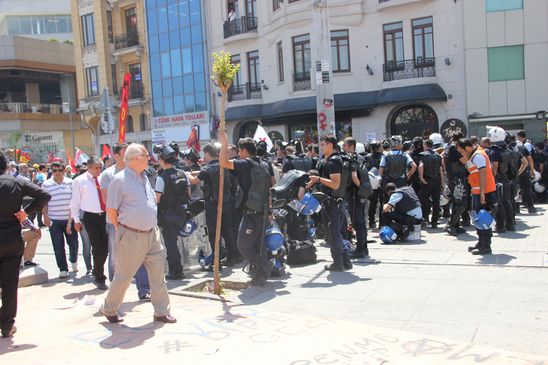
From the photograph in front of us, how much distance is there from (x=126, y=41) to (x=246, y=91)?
1115 centimetres

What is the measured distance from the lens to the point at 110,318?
5738mm

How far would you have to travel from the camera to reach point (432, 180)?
35.7ft

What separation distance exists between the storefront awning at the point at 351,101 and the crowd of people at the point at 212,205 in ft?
37.2

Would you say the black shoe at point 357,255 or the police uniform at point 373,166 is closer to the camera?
the black shoe at point 357,255

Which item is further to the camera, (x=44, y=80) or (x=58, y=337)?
(x=44, y=80)

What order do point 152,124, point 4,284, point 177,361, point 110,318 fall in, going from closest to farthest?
point 177,361 < point 4,284 < point 110,318 < point 152,124

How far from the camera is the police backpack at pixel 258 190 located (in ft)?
22.4

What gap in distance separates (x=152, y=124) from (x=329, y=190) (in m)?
26.3

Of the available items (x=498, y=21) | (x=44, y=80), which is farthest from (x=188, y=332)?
(x=44, y=80)

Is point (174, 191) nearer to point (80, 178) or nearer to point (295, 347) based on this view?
point (80, 178)

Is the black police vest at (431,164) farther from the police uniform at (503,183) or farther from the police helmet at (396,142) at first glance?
the police uniform at (503,183)

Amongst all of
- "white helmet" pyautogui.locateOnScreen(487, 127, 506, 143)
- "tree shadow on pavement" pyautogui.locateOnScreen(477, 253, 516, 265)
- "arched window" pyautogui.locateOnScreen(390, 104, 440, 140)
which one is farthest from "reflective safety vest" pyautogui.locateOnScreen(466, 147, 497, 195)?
"arched window" pyautogui.locateOnScreen(390, 104, 440, 140)

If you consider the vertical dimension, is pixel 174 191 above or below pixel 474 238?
above

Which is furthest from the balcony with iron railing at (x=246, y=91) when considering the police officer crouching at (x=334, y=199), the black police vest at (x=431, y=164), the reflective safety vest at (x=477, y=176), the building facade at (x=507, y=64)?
the police officer crouching at (x=334, y=199)
